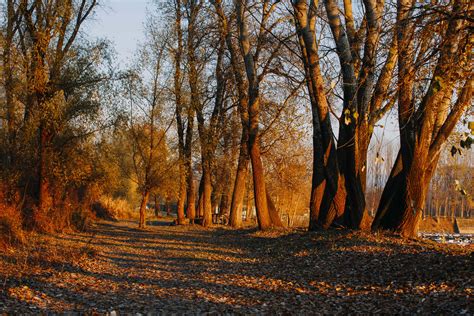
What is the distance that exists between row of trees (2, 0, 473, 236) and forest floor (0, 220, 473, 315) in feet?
7.86

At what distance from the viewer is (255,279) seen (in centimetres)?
1066

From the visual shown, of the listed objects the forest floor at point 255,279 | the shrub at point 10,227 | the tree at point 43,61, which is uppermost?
the tree at point 43,61

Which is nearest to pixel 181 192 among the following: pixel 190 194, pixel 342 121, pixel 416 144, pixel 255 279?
pixel 190 194

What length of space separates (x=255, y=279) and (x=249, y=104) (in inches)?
475

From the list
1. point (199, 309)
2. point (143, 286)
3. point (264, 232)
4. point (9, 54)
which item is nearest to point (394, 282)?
point (199, 309)

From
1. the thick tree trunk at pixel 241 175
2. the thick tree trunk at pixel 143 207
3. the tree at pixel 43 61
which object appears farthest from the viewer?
the thick tree trunk at pixel 143 207

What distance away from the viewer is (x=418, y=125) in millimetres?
13117

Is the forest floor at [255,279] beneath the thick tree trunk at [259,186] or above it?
beneath

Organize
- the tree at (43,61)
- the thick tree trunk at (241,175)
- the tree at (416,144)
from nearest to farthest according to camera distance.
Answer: the tree at (416,144) → the tree at (43,61) → the thick tree trunk at (241,175)

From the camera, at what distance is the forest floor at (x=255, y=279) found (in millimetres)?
7727

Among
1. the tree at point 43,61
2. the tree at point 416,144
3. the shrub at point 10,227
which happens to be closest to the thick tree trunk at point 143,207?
the tree at point 43,61

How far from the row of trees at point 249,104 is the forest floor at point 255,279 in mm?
2396

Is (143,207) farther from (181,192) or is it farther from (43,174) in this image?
(43,174)

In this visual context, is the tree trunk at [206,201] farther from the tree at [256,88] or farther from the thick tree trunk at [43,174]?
the thick tree trunk at [43,174]
